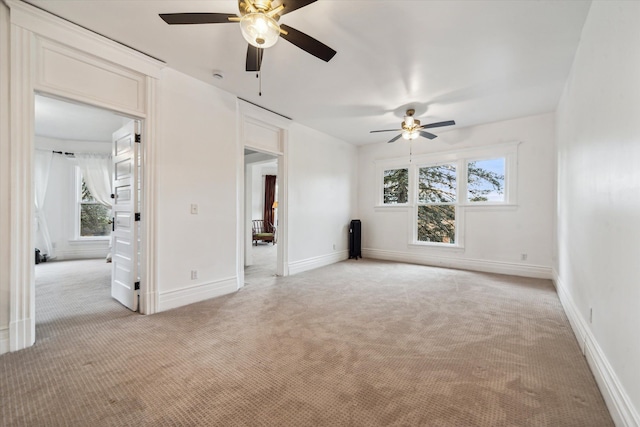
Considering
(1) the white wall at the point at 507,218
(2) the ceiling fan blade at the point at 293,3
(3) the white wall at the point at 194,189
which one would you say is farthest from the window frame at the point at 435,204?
(2) the ceiling fan blade at the point at 293,3

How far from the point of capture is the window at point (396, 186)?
630 centimetres

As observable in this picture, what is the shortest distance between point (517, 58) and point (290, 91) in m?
2.66

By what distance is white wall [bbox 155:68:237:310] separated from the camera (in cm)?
311

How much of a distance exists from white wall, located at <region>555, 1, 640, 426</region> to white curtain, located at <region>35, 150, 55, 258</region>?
29.4ft

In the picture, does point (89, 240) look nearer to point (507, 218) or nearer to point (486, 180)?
point (486, 180)

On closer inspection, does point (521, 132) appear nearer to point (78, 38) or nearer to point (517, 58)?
point (517, 58)

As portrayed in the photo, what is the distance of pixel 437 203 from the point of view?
5.83 metres

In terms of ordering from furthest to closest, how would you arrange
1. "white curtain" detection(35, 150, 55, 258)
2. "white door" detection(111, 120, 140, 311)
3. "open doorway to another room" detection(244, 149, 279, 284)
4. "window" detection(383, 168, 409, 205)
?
"open doorway to another room" detection(244, 149, 279, 284) < "window" detection(383, 168, 409, 205) < "white curtain" detection(35, 150, 55, 258) < "white door" detection(111, 120, 140, 311)

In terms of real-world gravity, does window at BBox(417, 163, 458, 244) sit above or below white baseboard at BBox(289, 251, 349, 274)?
above

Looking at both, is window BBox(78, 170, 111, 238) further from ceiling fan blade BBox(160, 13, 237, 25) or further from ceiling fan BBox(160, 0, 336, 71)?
ceiling fan BBox(160, 0, 336, 71)

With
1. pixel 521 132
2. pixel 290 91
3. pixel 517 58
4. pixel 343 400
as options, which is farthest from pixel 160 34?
pixel 521 132

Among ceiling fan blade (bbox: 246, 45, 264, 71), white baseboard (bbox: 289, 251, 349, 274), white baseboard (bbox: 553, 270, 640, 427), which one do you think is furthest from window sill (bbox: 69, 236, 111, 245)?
white baseboard (bbox: 553, 270, 640, 427)

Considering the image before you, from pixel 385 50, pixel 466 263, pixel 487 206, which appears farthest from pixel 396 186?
pixel 385 50

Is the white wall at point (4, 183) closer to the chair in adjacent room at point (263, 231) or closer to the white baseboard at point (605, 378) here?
the white baseboard at point (605, 378)
